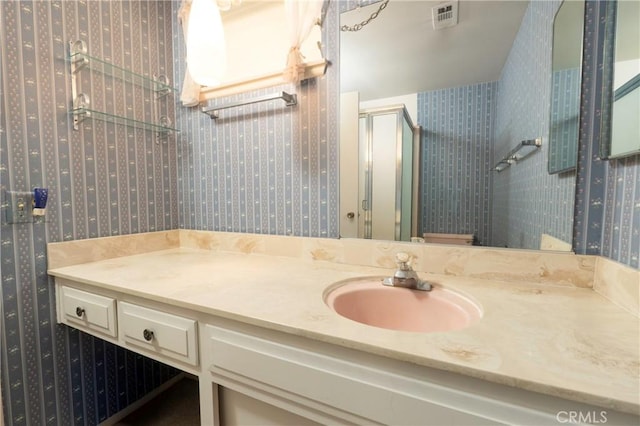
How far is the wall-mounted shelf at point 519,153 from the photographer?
0.96 meters

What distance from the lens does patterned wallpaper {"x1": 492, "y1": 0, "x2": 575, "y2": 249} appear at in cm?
92

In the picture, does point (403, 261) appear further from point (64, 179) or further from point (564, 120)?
point (64, 179)

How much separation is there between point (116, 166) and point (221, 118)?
530mm

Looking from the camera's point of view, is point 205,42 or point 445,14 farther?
point 205,42

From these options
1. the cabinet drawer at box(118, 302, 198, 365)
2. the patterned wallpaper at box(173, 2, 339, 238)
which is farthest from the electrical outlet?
the patterned wallpaper at box(173, 2, 339, 238)

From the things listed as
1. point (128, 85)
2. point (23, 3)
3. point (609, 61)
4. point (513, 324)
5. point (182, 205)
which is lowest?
point (513, 324)

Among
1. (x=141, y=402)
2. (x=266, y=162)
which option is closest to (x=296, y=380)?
(x=266, y=162)

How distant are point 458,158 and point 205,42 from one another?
3.60 ft

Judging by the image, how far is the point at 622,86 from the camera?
75 centimetres

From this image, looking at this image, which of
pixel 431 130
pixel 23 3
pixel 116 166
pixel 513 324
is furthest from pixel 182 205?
pixel 513 324

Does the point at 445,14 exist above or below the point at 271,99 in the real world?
above

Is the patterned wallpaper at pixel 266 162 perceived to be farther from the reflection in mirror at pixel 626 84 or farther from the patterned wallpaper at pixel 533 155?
Result: the reflection in mirror at pixel 626 84

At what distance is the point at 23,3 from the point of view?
3.29 feet

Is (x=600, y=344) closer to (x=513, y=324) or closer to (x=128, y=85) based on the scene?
(x=513, y=324)
